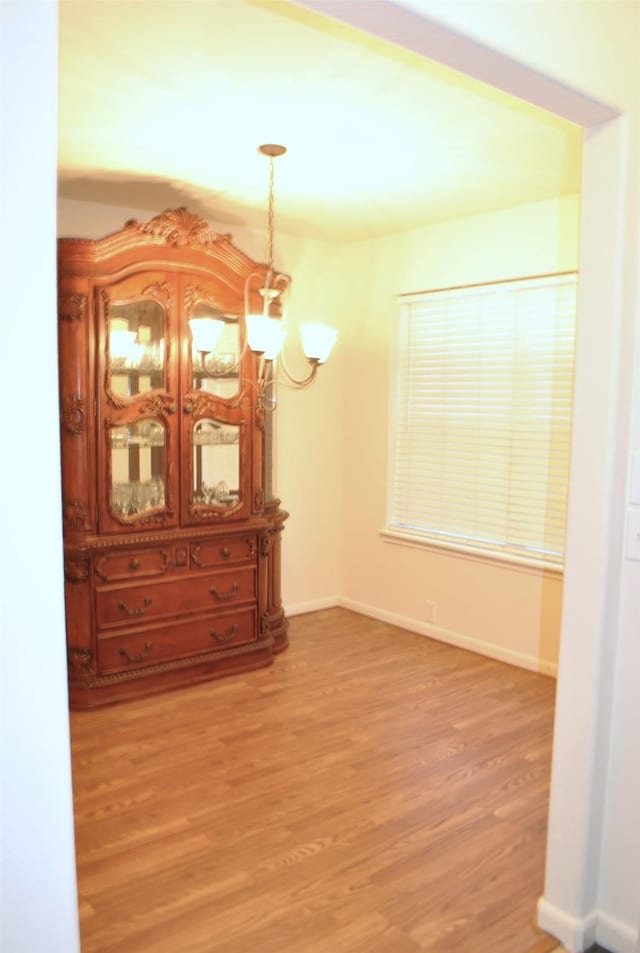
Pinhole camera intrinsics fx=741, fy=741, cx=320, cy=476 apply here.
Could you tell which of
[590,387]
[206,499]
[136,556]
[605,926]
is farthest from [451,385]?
[605,926]

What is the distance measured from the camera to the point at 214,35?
2252 mm

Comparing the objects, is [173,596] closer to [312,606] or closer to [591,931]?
[312,606]

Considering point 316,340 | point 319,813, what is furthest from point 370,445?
point 319,813

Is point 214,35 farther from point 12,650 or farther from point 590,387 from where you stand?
point 12,650

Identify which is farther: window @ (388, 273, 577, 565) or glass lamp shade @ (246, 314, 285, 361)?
window @ (388, 273, 577, 565)

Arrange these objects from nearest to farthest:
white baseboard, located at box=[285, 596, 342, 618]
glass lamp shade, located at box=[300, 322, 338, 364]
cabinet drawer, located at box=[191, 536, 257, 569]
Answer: glass lamp shade, located at box=[300, 322, 338, 364], cabinet drawer, located at box=[191, 536, 257, 569], white baseboard, located at box=[285, 596, 342, 618]

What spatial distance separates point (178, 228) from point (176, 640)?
2175 mm

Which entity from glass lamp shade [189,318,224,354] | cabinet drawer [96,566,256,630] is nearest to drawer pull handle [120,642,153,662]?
cabinet drawer [96,566,256,630]

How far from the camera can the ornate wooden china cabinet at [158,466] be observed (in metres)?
3.66

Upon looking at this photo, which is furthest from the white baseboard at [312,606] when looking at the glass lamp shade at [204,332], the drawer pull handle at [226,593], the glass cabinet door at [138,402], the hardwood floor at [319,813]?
the glass lamp shade at [204,332]

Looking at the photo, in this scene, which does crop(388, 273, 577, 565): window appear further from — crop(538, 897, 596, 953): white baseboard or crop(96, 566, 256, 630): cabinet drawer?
crop(538, 897, 596, 953): white baseboard

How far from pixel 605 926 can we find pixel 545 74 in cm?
228

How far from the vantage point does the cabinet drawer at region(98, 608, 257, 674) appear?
3.79 metres

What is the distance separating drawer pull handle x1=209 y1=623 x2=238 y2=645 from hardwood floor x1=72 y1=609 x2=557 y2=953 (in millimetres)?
220
